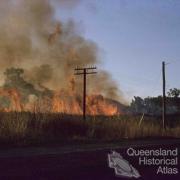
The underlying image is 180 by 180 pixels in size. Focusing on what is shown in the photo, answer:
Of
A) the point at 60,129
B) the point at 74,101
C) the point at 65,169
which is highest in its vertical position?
the point at 74,101

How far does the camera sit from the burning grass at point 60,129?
29.7 meters

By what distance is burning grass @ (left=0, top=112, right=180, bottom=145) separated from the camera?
29.7m

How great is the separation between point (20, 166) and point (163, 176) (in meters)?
4.54

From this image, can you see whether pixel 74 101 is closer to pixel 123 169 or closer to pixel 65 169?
pixel 65 169

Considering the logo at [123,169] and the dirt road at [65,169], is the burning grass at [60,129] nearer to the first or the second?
the dirt road at [65,169]

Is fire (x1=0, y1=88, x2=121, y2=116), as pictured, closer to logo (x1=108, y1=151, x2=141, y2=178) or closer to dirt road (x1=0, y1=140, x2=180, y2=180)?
dirt road (x1=0, y1=140, x2=180, y2=180)

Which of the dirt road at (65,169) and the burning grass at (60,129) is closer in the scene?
the dirt road at (65,169)

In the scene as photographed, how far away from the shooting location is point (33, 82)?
88875mm

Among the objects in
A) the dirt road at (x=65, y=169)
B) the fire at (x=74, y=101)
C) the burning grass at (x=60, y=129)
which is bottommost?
the dirt road at (x=65, y=169)

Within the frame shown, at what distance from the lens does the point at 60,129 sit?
3675 cm

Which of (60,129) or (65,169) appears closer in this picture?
(65,169)

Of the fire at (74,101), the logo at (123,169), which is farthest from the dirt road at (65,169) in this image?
the fire at (74,101)

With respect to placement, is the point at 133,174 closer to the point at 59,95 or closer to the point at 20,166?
the point at 20,166

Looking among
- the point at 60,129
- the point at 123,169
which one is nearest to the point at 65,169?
the point at 123,169
